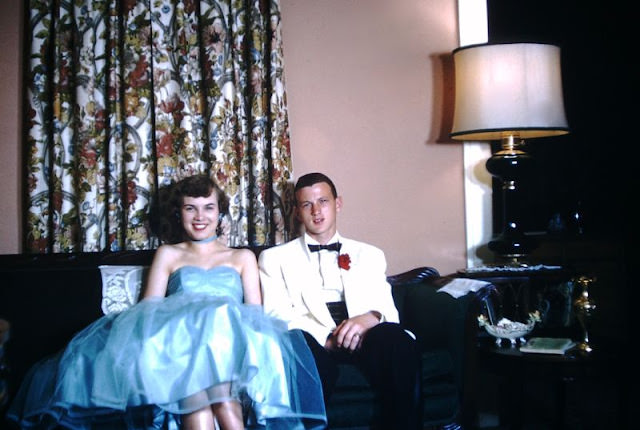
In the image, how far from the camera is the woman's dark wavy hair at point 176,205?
321 cm

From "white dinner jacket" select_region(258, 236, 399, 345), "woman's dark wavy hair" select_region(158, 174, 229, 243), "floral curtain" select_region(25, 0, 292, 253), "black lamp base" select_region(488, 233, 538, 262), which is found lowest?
"white dinner jacket" select_region(258, 236, 399, 345)

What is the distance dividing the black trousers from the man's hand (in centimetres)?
7

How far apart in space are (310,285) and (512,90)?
138 cm

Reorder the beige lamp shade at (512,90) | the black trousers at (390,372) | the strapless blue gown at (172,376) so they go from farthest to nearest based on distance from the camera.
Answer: the beige lamp shade at (512,90) → the black trousers at (390,372) → the strapless blue gown at (172,376)

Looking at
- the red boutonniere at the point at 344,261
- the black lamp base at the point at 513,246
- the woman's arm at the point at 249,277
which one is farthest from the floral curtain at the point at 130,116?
the black lamp base at the point at 513,246

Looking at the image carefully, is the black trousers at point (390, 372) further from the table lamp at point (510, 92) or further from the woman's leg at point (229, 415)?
the table lamp at point (510, 92)

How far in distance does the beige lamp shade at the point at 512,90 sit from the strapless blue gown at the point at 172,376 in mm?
1566

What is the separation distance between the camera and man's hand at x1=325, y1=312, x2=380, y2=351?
9.29 feet

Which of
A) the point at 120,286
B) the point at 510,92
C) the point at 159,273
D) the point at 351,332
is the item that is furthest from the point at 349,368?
the point at 510,92

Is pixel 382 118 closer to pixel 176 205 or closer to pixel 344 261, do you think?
pixel 344 261

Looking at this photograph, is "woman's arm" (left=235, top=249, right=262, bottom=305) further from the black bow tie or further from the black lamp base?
the black lamp base

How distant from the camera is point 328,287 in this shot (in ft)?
10.6

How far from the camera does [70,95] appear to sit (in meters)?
3.46

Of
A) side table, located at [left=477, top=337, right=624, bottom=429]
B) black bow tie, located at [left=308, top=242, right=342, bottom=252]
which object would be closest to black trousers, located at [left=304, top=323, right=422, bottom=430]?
side table, located at [left=477, top=337, right=624, bottom=429]
